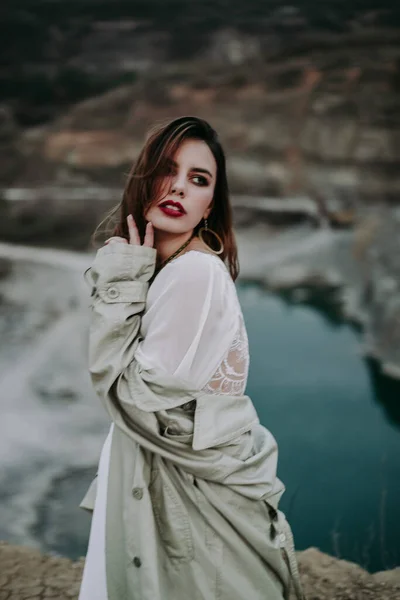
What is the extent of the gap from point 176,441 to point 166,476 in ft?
0.31

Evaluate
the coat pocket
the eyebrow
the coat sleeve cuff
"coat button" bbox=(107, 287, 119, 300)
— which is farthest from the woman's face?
the coat pocket

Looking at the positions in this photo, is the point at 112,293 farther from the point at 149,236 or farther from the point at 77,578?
the point at 77,578

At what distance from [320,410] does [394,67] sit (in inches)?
86.3

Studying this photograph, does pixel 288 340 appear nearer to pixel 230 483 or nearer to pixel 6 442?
pixel 6 442

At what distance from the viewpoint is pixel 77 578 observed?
83.9 inches

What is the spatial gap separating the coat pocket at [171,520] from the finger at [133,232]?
Result: 49 cm

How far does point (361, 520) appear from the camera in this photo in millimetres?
2545

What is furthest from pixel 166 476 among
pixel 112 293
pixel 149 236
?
pixel 149 236

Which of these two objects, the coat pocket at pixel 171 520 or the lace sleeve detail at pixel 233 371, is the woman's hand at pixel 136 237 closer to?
the lace sleeve detail at pixel 233 371

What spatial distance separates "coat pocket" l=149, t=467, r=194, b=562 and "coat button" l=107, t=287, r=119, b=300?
37cm

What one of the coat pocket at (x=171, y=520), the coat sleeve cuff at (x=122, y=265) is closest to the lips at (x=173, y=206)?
the coat sleeve cuff at (x=122, y=265)

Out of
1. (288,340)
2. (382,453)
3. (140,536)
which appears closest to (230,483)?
(140,536)

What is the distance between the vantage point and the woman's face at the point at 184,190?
4.18 ft

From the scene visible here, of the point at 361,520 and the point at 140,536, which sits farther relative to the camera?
the point at 361,520
